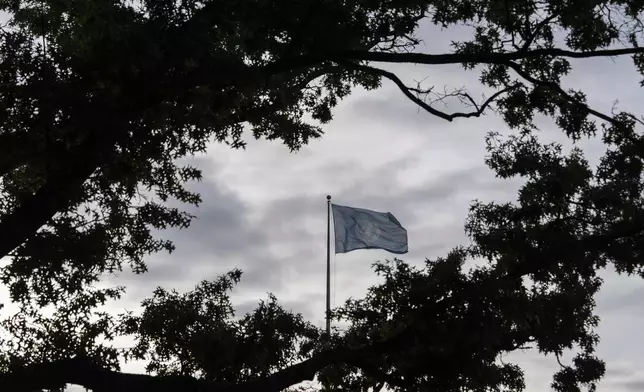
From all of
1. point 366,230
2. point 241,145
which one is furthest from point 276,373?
point 366,230

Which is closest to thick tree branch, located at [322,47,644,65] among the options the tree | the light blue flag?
the tree

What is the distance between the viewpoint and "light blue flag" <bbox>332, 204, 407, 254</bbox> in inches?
990

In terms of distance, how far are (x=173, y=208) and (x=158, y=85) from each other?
447cm

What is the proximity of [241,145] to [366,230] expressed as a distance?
10.3 metres

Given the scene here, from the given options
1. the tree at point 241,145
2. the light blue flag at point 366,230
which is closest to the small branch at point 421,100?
the tree at point 241,145

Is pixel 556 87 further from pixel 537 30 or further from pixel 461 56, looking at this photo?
pixel 461 56

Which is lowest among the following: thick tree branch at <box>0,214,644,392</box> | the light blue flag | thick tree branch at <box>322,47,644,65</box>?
thick tree branch at <box>0,214,644,392</box>

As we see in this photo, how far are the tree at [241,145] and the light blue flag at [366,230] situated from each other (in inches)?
305

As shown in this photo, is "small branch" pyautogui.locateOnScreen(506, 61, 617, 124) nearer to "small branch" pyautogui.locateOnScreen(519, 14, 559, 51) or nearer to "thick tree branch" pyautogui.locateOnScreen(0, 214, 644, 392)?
"small branch" pyautogui.locateOnScreen(519, 14, 559, 51)

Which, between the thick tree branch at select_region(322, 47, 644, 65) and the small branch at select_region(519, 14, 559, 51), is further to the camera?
the small branch at select_region(519, 14, 559, 51)

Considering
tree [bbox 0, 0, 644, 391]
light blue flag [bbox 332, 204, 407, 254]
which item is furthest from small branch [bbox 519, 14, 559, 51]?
light blue flag [bbox 332, 204, 407, 254]

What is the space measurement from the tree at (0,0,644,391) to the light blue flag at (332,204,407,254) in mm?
7755

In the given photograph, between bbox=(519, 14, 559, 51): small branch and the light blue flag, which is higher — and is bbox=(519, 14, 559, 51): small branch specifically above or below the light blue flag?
below

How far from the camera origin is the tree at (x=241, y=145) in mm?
11680
